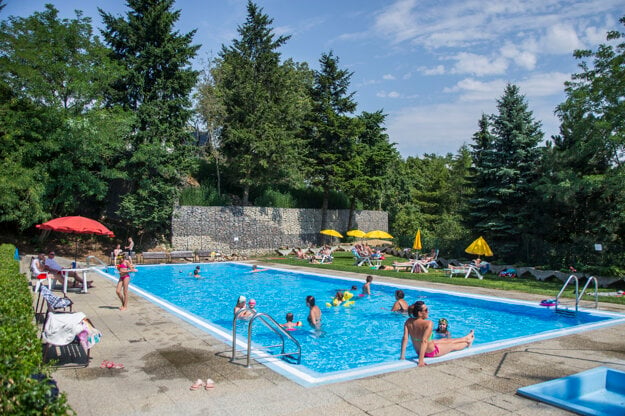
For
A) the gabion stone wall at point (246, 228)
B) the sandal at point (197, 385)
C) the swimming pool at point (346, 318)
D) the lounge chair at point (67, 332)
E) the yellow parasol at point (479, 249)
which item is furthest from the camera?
the gabion stone wall at point (246, 228)

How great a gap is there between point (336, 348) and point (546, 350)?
4385 mm

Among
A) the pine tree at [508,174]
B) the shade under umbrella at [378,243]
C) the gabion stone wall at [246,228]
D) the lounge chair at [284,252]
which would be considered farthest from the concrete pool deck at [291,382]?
the shade under umbrella at [378,243]

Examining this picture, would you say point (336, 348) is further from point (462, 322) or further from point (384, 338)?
point (462, 322)

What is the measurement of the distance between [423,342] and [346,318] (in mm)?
6567

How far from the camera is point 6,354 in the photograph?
136 inches

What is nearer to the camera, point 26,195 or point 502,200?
point 26,195

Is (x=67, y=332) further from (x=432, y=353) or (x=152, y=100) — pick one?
(x=152, y=100)

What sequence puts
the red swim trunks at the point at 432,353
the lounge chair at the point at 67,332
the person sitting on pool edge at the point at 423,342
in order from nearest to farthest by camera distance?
the lounge chair at the point at 67,332 < the person sitting on pool edge at the point at 423,342 < the red swim trunks at the point at 432,353

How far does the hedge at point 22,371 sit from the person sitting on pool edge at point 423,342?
4.86 metres

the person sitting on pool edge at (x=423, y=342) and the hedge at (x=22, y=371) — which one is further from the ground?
the hedge at (x=22, y=371)

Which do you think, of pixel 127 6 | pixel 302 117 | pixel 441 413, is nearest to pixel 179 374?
pixel 441 413

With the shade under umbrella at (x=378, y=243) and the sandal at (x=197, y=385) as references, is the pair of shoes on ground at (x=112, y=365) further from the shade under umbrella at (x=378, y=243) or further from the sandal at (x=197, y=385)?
the shade under umbrella at (x=378, y=243)

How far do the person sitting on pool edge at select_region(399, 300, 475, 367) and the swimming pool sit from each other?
0.68ft

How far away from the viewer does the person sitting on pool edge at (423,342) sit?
6.55m
